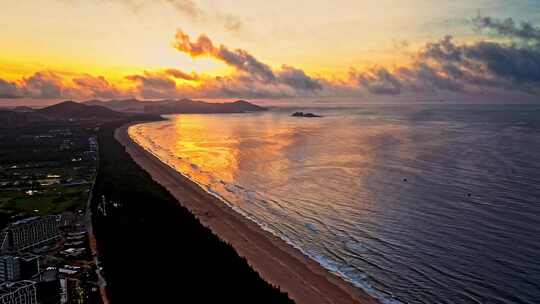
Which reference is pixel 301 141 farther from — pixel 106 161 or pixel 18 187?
pixel 18 187

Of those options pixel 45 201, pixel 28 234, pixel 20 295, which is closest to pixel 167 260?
pixel 20 295

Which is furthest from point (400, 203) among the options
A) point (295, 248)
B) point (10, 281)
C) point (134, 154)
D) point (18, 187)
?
point (134, 154)

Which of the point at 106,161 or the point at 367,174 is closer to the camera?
the point at 367,174

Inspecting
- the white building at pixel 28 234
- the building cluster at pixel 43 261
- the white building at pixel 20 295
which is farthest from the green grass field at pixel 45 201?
the white building at pixel 20 295

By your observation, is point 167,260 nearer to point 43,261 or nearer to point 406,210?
point 43,261

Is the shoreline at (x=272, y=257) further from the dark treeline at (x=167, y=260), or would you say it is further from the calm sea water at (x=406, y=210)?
the dark treeline at (x=167, y=260)

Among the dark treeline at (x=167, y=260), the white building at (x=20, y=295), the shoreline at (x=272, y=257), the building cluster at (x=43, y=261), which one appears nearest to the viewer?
the white building at (x=20, y=295)
